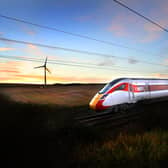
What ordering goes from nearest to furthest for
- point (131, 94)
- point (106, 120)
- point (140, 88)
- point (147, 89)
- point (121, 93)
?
point (106, 120)
point (121, 93)
point (131, 94)
point (140, 88)
point (147, 89)

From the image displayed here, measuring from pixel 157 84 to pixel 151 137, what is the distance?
1327 centimetres

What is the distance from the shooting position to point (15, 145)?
4512 millimetres

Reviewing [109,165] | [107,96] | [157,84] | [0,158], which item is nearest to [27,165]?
[0,158]

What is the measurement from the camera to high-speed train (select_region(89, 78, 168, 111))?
10.5 meters

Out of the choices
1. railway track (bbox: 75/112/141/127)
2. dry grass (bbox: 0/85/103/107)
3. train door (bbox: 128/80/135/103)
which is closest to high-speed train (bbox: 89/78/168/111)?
train door (bbox: 128/80/135/103)

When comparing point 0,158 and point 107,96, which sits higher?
point 107,96

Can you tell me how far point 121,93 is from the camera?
11.2 m

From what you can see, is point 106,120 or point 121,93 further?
point 121,93

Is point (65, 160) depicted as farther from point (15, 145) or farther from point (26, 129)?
point (26, 129)

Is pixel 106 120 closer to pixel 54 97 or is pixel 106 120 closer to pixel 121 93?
pixel 121 93

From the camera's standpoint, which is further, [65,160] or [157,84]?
[157,84]

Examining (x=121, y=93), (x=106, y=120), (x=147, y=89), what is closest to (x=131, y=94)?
(x=121, y=93)

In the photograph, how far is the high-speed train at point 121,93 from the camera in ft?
34.6

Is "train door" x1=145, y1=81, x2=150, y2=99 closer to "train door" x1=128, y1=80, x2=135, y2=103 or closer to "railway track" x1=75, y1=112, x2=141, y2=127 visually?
"train door" x1=128, y1=80, x2=135, y2=103
